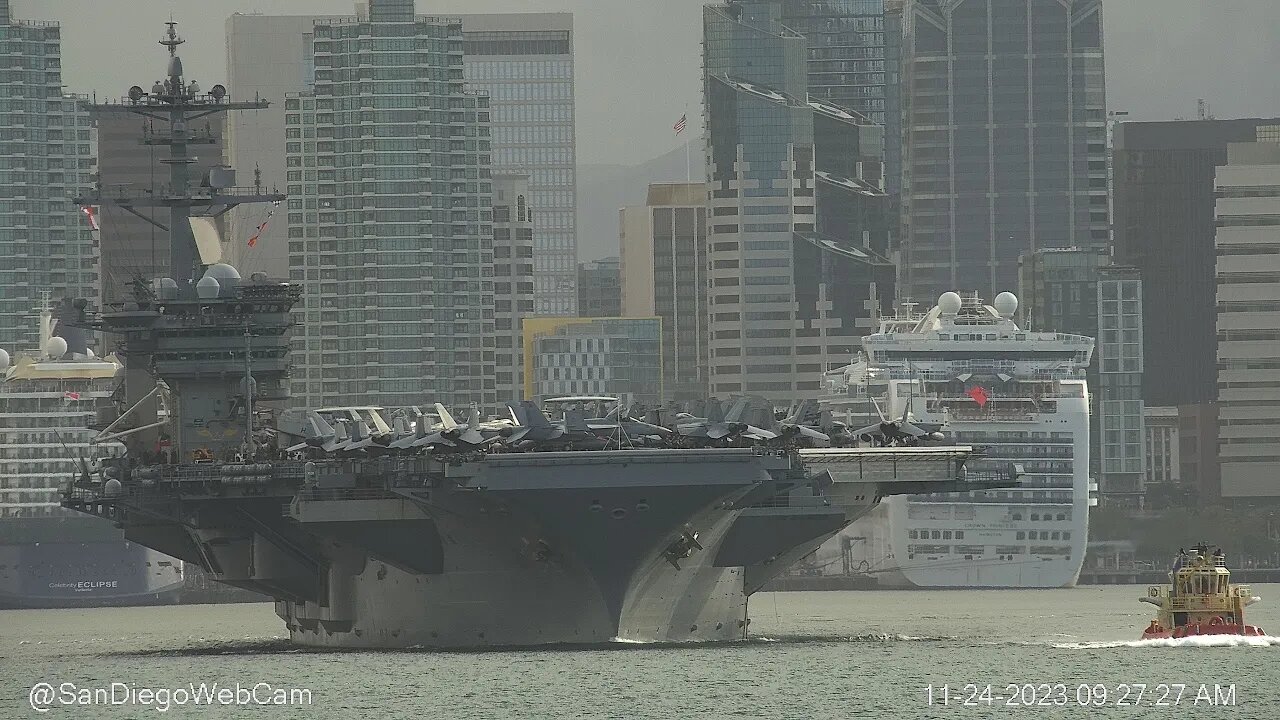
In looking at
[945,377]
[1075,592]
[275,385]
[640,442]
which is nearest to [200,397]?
[275,385]

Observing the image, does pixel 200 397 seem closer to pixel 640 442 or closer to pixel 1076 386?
pixel 640 442

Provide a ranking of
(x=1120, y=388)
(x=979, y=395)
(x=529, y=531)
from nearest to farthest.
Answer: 1. (x=529, y=531)
2. (x=979, y=395)
3. (x=1120, y=388)

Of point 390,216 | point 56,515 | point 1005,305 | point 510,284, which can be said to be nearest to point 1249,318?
point 510,284

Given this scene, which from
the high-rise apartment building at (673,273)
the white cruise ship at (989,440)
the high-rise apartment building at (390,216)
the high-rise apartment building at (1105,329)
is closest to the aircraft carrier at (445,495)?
the white cruise ship at (989,440)

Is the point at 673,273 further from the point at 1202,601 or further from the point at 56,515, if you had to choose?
the point at 1202,601

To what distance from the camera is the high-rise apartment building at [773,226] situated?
181 metres

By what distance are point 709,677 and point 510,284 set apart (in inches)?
5079

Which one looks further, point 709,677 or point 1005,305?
point 1005,305

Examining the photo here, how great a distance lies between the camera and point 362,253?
166 m

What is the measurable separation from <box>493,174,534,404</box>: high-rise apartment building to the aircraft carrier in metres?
110

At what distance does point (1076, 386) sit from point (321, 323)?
2749 inches

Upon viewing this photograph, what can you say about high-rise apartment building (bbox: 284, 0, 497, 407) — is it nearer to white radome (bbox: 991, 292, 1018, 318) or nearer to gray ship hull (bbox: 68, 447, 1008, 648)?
white radome (bbox: 991, 292, 1018, 318)
